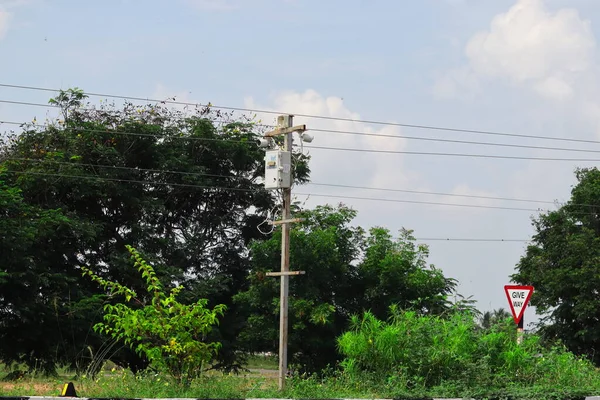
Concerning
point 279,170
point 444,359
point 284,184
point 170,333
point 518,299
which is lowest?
point 444,359

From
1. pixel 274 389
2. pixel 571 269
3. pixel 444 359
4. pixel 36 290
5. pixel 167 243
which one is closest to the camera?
pixel 274 389

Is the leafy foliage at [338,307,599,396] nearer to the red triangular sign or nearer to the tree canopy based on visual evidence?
the red triangular sign

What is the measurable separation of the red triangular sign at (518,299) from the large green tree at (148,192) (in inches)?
593

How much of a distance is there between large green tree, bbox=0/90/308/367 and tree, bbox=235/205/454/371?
2550 mm

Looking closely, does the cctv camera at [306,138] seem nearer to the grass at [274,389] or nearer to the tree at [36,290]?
the grass at [274,389]

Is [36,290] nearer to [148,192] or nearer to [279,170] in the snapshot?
[148,192]

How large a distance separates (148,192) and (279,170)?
1901 cm

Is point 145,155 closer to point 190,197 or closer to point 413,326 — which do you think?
point 190,197

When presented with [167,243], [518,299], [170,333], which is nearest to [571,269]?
[167,243]

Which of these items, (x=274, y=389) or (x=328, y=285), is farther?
(x=328, y=285)

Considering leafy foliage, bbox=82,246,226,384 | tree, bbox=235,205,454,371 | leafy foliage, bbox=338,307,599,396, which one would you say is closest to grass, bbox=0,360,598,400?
leafy foliage, bbox=338,307,599,396

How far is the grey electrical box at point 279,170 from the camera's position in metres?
13.5

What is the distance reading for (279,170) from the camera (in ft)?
44.3

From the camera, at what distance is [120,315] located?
13516 millimetres
